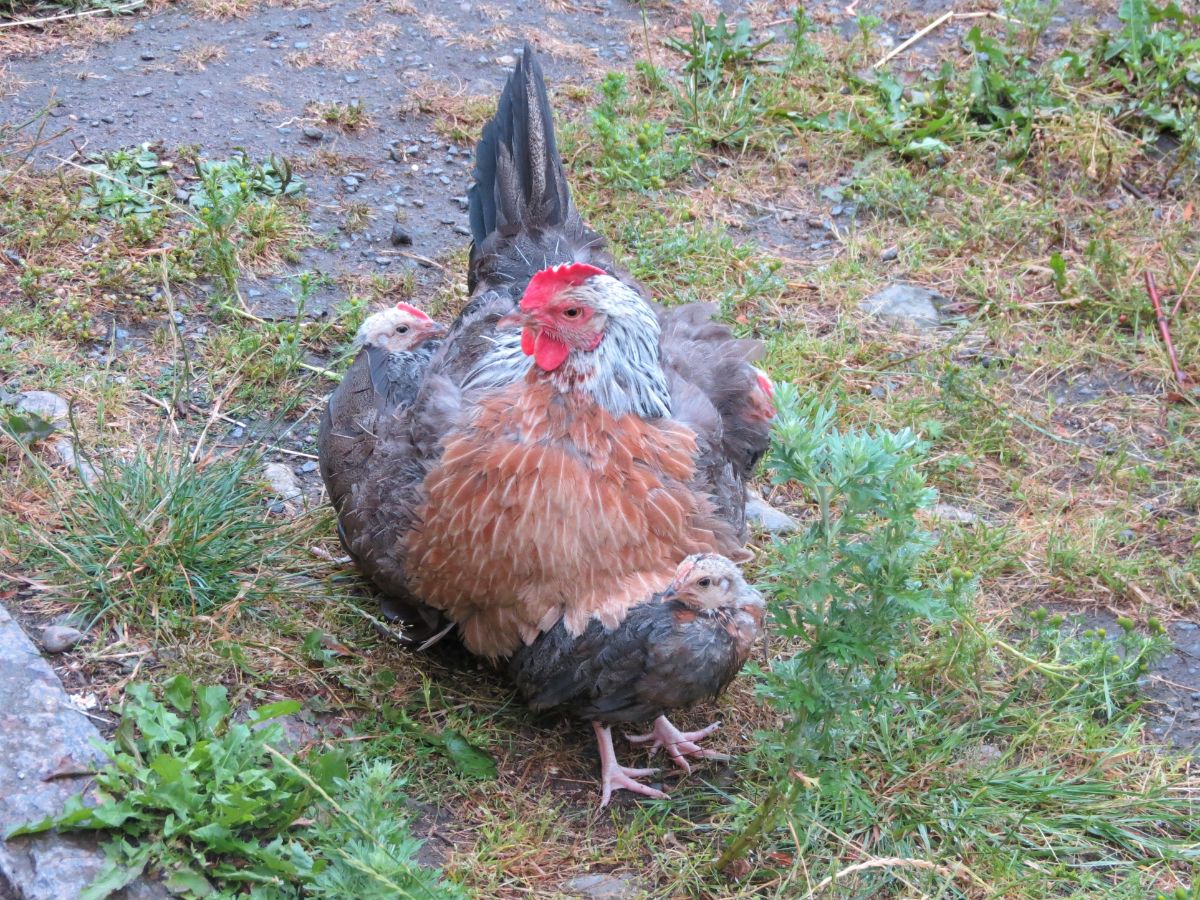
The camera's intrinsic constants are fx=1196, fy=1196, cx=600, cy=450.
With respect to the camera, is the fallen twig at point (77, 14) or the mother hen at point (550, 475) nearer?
the mother hen at point (550, 475)

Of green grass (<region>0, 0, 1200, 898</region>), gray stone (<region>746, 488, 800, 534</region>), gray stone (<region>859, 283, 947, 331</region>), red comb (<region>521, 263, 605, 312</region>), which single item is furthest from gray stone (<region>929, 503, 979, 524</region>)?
red comb (<region>521, 263, 605, 312</region>)

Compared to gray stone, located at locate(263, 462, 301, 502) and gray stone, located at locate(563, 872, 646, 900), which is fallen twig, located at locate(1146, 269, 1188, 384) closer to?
gray stone, located at locate(563, 872, 646, 900)

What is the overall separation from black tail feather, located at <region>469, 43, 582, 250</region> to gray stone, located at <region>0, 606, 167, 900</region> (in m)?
1.99

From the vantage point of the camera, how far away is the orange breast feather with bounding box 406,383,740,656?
3.12 meters

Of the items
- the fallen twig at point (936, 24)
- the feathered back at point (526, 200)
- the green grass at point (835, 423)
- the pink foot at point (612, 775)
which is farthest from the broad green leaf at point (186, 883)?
the fallen twig at point (936, 24)

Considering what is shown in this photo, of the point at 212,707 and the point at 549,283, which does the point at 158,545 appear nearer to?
the point at 212,707

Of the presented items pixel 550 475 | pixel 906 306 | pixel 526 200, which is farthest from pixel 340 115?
pixel 550 475

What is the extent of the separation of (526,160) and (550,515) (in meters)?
1.45

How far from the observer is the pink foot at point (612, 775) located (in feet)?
10.8

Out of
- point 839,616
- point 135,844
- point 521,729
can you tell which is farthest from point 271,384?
point 839,616

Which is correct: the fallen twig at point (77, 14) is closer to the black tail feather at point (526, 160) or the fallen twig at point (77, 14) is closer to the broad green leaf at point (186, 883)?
the black tail feather at point (526, 160)

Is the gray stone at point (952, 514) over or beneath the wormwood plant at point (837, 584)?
beneath

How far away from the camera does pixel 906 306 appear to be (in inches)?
206

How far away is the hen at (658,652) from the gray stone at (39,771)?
110 cm
